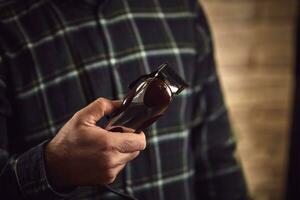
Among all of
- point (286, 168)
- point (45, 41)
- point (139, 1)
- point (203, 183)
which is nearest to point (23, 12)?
point (45, 41)

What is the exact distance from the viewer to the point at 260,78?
5.28 ft

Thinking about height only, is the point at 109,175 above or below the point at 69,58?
below

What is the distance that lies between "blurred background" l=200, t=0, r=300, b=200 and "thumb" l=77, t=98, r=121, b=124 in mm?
1077

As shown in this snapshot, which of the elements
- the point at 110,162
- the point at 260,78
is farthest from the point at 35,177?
the point at 260,78

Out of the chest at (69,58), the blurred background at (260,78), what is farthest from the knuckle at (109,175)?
the blurred background at (260,78)

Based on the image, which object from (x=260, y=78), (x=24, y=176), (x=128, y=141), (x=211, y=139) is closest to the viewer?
A: (x=128, y=141)

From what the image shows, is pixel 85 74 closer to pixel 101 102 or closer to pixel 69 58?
pixel 69 58

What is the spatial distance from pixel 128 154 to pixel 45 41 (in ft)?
0.90

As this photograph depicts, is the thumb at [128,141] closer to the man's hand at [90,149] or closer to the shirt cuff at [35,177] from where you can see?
the man's hand at [90,149]

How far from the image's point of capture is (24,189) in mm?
596

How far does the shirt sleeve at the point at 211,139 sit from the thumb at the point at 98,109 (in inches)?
17.7

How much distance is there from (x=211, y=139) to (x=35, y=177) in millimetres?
491

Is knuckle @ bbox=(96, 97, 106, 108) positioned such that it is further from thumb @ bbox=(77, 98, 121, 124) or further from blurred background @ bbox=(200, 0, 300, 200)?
blurred background @ bbox=(200, 0, 300, 200)

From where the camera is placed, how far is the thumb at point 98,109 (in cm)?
48
